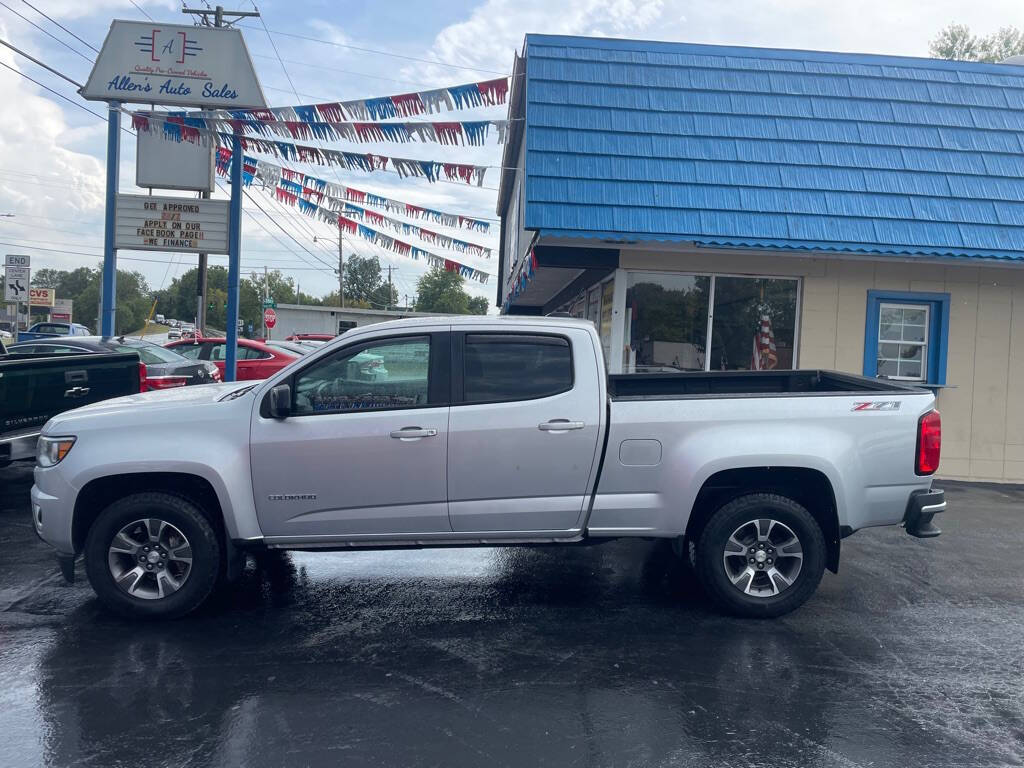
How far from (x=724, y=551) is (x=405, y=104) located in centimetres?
782

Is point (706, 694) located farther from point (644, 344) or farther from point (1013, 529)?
point (644, 344)

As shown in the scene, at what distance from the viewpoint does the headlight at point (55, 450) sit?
548 cm

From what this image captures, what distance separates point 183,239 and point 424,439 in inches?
372

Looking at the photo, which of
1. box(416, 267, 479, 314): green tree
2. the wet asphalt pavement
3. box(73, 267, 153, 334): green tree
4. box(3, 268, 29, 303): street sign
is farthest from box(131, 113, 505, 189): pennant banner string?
box(73, 267, 153, 334): green tree

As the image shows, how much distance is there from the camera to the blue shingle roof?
34.6ft

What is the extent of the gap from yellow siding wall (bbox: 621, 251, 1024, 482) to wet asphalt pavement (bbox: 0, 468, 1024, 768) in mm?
4819

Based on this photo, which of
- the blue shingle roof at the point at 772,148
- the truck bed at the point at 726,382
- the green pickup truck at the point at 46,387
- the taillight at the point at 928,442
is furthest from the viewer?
the blue shingle roof at the point at 772,148

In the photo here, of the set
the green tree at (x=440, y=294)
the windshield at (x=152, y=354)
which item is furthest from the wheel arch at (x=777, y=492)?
the green tree at (x=440, y=294)

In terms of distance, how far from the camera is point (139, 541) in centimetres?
551

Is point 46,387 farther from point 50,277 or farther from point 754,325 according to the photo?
point 50,277

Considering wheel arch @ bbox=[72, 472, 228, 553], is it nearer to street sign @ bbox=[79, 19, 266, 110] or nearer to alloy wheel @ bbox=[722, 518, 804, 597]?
alloy wheel @ bbox=[722, 518, 804, 597]

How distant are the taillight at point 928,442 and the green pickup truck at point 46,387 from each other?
25.3 feet

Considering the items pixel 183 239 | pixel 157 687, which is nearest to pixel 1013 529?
pixel 157 687

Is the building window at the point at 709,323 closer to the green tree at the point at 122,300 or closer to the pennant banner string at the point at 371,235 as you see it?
the pennant banner string at the point at 371,235
